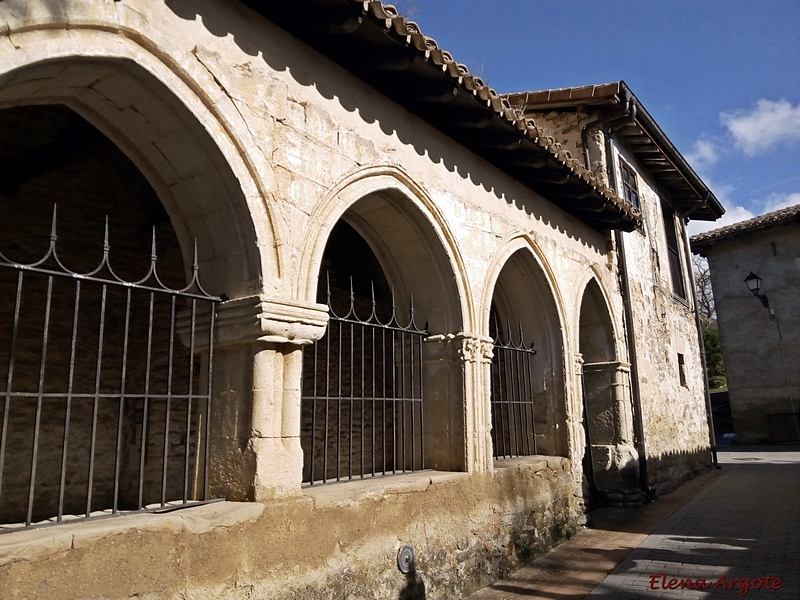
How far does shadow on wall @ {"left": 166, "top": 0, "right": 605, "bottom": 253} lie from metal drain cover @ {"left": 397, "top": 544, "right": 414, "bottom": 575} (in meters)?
3.08

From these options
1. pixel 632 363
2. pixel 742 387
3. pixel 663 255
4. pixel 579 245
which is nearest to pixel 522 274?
pixel 579 245

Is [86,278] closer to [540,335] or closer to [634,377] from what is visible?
[540,335]

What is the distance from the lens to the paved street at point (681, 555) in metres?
4.72

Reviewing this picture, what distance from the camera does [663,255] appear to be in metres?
11.6

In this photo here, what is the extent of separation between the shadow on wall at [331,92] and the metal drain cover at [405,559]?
3.08m

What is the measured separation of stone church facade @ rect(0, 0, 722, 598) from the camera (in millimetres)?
2949

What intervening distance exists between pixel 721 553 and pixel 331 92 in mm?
5456

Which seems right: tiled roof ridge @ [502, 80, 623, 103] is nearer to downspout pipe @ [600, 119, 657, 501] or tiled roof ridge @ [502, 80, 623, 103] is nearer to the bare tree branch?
downspout pipe @ [600, 119, 657, 501]

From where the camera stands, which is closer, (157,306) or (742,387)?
(157,306)

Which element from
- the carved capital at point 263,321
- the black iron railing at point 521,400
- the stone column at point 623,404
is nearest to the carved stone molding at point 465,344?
the black iron railing at point 521,400

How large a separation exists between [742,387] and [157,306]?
17649mm

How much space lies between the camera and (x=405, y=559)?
416 centimetres

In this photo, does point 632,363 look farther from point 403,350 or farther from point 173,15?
point 173,15

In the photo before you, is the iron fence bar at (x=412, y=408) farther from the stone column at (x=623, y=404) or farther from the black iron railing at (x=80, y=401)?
the stone column at (x=623, y=404)
